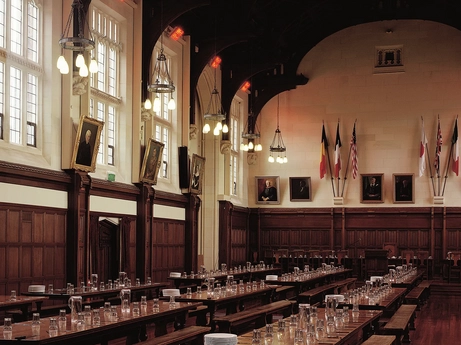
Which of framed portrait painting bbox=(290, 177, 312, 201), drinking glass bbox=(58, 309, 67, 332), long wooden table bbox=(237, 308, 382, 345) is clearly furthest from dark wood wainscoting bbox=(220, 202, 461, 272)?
drinking glass bbox=(58, 309, 67, 332)

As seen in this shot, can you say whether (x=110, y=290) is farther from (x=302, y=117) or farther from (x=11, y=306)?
(x=302, y=117)

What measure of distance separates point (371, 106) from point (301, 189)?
420 cm

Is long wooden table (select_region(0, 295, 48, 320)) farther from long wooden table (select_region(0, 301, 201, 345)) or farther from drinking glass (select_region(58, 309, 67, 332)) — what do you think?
drinking glass (select_region(58, 309, 67, 332))

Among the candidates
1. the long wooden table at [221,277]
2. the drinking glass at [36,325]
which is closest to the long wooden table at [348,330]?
the drinking glass at [36,325]

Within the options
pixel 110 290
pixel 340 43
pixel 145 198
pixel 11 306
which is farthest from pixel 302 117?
pixel 11 306

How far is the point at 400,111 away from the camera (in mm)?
27797

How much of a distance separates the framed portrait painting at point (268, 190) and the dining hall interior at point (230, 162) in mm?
63

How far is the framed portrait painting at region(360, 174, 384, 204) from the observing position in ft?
90.6

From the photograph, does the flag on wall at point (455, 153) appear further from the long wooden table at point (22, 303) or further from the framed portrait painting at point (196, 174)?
the long wooden table at point (22, 303)

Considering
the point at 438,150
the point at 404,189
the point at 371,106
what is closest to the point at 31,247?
the point at 404,189

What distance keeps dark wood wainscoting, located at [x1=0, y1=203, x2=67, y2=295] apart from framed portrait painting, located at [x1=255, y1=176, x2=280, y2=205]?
15.2 m

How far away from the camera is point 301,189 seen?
1123 inches

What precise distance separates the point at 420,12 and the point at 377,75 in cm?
281

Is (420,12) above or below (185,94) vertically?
above
